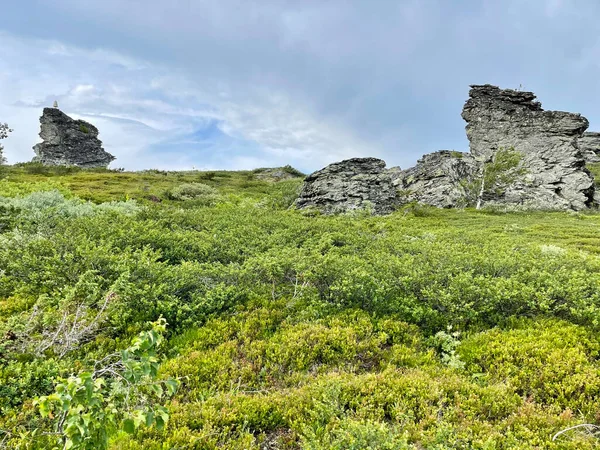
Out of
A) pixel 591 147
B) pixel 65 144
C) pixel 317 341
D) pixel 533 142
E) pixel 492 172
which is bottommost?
pixel 317 341

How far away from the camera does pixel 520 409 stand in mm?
5078

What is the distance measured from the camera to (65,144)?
74.8m

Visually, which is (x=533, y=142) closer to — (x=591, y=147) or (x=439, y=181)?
(x=439, y=181)

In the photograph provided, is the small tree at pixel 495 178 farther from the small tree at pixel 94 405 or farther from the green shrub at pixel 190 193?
the small tree at pixel 94 405

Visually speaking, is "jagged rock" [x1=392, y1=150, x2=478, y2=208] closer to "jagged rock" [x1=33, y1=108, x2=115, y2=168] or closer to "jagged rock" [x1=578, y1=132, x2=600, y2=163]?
"jagged rock" [x1=578, y1=132, x2=600, y2=163]

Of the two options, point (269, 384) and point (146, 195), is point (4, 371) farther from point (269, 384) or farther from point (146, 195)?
point (146, 195)

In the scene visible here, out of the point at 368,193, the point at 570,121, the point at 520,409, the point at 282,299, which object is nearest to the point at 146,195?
the point at 368,193

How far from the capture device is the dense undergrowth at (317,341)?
470cm

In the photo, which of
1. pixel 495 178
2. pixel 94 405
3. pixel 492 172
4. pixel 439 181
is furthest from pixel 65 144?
pixel 94 405

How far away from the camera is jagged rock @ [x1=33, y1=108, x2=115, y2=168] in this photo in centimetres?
7362

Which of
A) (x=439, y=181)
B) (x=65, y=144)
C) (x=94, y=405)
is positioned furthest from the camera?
(x=65, y=144)

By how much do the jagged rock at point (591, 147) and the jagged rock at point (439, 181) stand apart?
55.0 metres

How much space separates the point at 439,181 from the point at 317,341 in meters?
42.8

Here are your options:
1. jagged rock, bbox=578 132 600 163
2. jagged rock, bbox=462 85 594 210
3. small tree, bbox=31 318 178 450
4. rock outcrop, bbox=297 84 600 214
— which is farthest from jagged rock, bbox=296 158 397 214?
jagged rock, bbox=578 132 600 163
